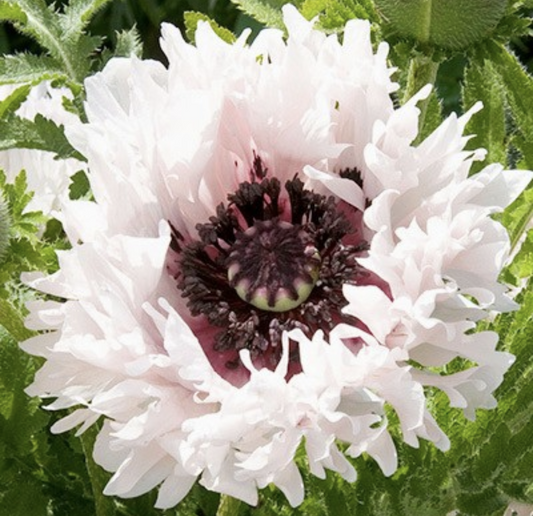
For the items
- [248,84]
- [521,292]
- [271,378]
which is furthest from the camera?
[521,292]

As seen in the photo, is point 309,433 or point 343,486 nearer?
point 309,433

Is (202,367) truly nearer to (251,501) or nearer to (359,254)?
(251,501)

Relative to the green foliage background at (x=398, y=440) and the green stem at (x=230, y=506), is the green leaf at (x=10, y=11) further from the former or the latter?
the green stem at (x=230, y=506)

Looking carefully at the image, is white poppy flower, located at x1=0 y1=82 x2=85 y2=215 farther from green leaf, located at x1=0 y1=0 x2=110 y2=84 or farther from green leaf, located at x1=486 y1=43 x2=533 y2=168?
green leaf, located at x1=486 y1=43 x2=533 y2=168

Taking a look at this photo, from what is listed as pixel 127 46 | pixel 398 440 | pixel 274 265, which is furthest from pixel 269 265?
pixel 127 46

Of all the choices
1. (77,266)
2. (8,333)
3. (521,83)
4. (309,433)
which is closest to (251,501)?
(309,433)

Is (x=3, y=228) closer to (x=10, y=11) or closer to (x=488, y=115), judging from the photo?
(x=10, y=11)

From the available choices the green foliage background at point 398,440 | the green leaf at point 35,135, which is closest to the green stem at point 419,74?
the green foliage background at point 398,440
